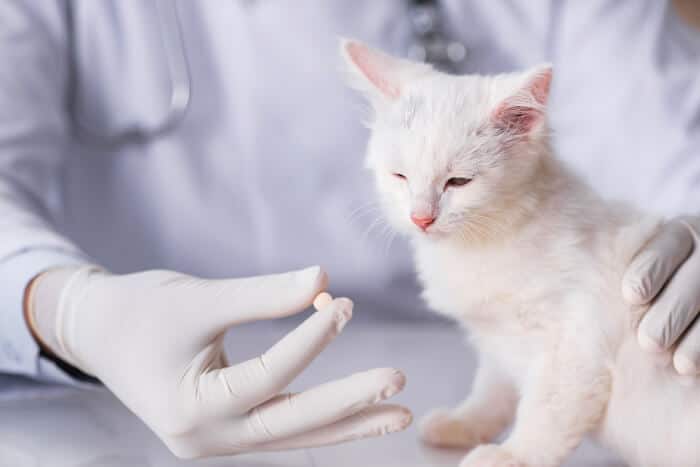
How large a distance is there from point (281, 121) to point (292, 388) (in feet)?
1.64

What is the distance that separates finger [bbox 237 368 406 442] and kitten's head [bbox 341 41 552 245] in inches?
6.4

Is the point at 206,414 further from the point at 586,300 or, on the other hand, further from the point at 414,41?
the point at 414,41

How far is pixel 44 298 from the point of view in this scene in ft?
3.40

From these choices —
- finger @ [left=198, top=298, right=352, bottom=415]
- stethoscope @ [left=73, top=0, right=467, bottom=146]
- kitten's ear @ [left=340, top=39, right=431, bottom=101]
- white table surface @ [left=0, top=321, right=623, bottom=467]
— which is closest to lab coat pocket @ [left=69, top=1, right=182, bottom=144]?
stethoscope @ [left=73, top=0, right=467, bottom=146]

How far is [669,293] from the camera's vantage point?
2.83 feet

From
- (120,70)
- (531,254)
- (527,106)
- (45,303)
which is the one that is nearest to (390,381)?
(531,254)

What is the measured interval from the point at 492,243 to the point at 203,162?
710mm

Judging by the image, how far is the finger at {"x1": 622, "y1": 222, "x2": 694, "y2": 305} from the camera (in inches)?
32.3

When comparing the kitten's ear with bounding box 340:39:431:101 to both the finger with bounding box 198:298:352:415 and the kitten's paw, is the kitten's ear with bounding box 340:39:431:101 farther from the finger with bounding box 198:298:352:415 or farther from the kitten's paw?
the kitten's paw

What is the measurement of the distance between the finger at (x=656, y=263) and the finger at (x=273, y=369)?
29cm

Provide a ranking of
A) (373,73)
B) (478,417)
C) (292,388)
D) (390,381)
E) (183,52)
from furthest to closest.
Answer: (183,52)
(292,388)
(478,417)
(373,73)
(390,381)

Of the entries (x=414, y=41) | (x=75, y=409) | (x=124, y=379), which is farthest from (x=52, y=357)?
(x=414, y=41)

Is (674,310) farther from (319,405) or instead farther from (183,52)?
(183,52)

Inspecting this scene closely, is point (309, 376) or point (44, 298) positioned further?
point (309, 376)
